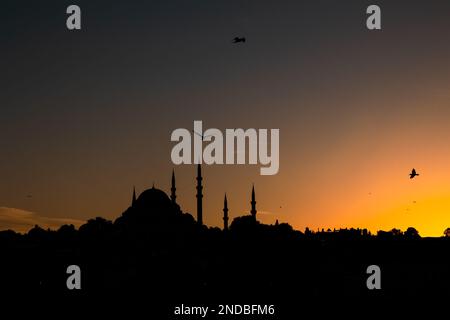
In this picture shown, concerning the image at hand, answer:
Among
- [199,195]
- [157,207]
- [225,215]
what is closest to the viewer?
[199,195]

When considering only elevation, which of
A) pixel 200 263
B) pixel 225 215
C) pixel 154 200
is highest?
pixel 154 200

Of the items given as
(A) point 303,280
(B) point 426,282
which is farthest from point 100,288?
(B) point 426,282

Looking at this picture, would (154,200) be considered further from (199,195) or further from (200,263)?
(200,263)

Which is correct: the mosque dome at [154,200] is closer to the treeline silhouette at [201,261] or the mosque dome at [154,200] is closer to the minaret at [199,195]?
the treeline silhouette at [201,261]

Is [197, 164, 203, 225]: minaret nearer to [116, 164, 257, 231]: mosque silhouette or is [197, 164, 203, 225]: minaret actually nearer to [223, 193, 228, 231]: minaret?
[116, 164, 257, 231]: mosque silhouette

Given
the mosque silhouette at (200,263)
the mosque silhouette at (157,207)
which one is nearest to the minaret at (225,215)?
the mosque silhouette at (200,263)

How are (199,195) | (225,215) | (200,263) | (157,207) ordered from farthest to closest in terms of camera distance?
1. (225,215)
2. (157,207)
3. (199,195)
4. (200,263)

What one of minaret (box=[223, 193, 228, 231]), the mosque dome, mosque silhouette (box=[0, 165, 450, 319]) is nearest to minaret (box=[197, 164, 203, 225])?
mosque silhouette (box=[0, 165, 450, 319])

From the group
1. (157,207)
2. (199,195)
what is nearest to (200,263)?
(199,195)

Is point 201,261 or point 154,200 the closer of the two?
point 201,261

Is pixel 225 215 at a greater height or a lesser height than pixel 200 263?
greater
